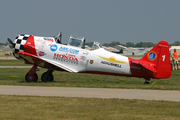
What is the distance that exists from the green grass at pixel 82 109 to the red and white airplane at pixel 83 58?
5.39m

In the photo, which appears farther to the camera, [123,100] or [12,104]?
[123,100]

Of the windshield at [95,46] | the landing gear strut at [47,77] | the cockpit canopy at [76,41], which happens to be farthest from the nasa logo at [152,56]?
the landing gear strut at [47,77]

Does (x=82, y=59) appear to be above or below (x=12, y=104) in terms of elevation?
above

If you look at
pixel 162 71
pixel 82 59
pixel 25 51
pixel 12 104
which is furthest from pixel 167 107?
pixel 25 51

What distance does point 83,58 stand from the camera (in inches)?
629

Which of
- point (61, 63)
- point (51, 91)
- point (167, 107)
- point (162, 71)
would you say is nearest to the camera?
point (167, 107)

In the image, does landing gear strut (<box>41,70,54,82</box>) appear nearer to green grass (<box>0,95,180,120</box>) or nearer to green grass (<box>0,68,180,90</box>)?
green grass (<box>0,68,180,90</box>)

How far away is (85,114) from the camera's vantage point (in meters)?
8.09

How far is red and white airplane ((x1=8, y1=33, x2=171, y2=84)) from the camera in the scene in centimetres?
1532

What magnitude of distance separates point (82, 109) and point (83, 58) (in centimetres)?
740

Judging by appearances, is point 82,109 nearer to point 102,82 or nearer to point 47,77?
point 47,77

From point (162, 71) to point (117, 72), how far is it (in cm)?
238

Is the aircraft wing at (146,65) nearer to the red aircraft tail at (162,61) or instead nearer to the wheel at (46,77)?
the red aircraft tail at (162,61)

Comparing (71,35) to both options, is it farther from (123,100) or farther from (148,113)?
(148,113)
